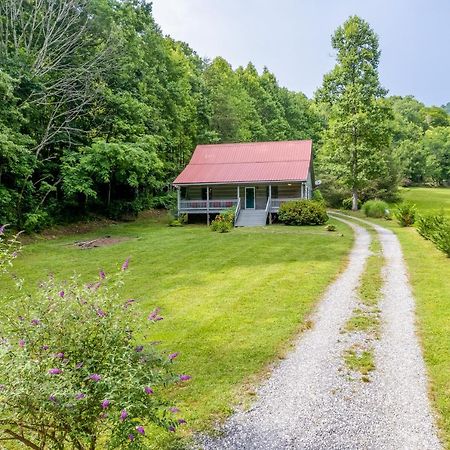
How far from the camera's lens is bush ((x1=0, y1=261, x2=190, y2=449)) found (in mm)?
2895

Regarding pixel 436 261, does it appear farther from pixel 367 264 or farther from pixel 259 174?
pixel 259 174

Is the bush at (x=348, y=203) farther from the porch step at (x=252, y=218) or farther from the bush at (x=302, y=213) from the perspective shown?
the porch step at (x=252, y=218)

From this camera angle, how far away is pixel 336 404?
4.86 metres

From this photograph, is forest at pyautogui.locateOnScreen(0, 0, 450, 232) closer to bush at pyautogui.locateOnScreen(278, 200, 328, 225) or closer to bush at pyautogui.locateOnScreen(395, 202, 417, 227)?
bush at pyautogui.locateOnScreen(278, 200, 328, 225)

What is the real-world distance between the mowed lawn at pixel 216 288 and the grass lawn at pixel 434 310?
221 centimetres

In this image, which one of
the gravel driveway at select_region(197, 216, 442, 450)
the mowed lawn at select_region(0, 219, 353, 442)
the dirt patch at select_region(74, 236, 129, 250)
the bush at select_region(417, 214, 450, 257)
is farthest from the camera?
the dirt patch at select_region(74, 236, 129, 250)

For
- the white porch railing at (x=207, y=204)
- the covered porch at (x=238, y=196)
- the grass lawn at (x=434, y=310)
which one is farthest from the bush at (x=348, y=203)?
the grass lawn at (x=434, y=310)

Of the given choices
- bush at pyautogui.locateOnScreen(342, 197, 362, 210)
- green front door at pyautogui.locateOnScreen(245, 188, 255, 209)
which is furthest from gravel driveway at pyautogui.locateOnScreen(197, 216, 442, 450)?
bush at pyautogui.locateOnScreen(342, 197, 362, 210)

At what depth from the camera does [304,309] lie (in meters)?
8.59

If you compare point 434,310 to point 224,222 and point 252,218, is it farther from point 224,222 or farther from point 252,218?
point 252,218

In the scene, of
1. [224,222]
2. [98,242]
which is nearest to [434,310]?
[98,242]

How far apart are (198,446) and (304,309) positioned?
4.97 meters

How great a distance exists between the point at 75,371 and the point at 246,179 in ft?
81.5

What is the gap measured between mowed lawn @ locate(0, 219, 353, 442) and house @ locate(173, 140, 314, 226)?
22.3 ft
